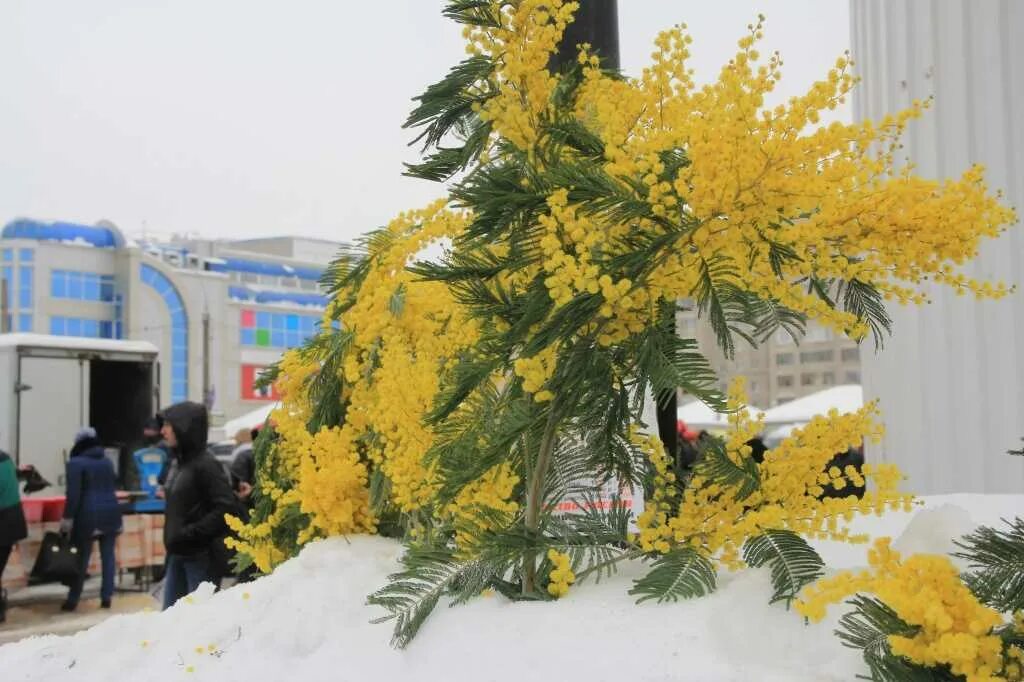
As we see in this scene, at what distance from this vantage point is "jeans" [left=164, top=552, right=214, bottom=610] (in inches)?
262

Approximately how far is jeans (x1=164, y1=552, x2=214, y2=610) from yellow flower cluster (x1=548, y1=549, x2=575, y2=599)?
185 inches

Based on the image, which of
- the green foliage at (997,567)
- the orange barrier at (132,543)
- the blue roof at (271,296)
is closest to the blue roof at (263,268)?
the blue roof at (271,296)

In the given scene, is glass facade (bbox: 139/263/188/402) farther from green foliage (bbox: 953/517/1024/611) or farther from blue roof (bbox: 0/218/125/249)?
green foliage (bbox: 953/517/1024/611)

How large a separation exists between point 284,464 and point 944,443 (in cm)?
317

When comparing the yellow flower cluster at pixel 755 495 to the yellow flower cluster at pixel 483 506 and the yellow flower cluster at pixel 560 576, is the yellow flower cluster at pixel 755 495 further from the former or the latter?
the yellow flower cluster at pixel 483 506

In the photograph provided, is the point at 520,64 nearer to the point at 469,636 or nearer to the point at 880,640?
the point at 469,636

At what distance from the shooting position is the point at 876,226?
2.09 metres

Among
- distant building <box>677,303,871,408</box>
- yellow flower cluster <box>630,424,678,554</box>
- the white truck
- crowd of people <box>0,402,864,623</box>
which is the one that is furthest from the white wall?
distant building <box>677,303,871,408</box>

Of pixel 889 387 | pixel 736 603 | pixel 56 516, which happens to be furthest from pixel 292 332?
pixel 736 603

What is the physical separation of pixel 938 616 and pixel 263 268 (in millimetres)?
58699

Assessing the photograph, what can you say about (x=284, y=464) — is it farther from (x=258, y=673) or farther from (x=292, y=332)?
(x=292, y=332)

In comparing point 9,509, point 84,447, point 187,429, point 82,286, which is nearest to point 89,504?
point 84,447

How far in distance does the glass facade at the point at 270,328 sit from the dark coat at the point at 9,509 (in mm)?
42464

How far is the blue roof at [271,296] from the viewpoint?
53.8m
